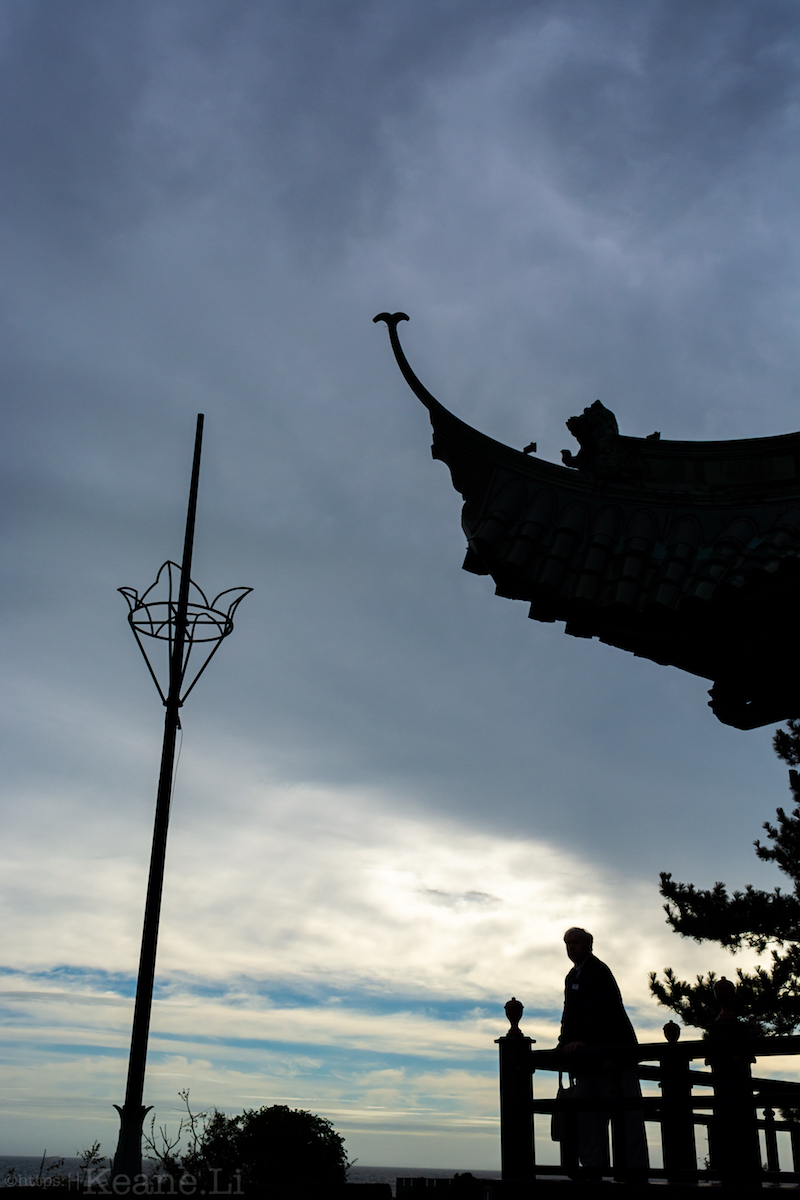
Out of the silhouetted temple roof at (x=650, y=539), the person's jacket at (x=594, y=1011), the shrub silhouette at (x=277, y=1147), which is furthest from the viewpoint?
the shrub silhouette at (x=277, y=1147)

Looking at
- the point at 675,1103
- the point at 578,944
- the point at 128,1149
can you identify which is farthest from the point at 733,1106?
the point at 128,1149

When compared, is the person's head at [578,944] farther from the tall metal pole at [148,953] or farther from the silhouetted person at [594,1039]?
the tall metal pole at [148,953]

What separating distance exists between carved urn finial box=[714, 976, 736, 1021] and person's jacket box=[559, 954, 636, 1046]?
87 cm

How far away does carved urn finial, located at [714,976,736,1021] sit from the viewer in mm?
6551

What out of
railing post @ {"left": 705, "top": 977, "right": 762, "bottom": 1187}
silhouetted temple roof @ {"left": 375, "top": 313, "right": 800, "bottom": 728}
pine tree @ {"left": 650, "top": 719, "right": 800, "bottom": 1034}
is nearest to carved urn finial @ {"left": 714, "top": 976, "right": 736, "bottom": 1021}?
railing post @ {"left": 705, "top": 977, "right": 762, "bottom": 1187}

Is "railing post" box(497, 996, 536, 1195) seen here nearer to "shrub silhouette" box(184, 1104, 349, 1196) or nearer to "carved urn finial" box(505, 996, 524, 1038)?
"carved urn finial" box(505, 996, 524, 1038)

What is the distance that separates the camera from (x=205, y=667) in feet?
29.0

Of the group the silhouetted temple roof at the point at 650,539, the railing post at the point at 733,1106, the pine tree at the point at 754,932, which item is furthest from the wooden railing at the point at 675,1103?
the pine tree at the point at 754,932

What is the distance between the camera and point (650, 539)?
6.85 meters

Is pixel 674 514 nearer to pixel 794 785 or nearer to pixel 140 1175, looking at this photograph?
pixel 140 1175

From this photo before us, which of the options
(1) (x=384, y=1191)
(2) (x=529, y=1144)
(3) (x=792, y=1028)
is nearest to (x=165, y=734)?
(2) (x=529, y=1144)

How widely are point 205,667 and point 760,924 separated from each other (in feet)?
41.1

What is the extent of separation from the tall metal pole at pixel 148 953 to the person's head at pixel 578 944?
10.9 feet

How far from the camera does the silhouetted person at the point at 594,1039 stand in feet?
22.4
